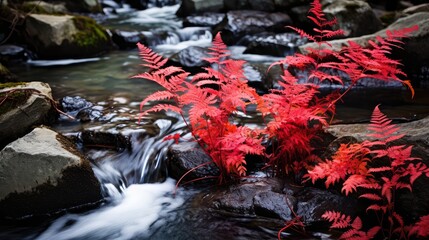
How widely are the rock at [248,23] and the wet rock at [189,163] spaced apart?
288 inches

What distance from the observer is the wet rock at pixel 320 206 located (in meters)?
3.37

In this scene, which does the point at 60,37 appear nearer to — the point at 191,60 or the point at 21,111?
the point at 191,60

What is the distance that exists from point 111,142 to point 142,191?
0.88 m

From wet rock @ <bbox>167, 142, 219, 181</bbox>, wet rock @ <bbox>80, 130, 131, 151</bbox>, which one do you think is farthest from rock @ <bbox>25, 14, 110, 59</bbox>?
wet rock @ <bbox>167, 142, 219, 181</bbox>

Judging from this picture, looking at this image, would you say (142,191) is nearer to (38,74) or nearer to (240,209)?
(240,209)

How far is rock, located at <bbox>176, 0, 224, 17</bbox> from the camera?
1397cm

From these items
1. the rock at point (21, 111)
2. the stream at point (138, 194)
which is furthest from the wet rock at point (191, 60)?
the rock at point (21, 111)

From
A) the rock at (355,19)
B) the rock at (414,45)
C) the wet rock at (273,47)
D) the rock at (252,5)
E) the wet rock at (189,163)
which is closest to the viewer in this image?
the wet rock at (189,163)

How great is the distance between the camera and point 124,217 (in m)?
3.79

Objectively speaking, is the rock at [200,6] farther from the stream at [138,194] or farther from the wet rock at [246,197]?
the wet rock at [246,197]

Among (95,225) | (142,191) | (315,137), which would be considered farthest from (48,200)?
(315,137)

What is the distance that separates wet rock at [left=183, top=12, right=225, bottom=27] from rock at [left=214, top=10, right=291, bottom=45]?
2.99ft

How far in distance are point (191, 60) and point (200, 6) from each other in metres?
7.11

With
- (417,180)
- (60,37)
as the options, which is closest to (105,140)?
(417,180)
